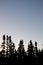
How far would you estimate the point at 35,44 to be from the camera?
305 feet

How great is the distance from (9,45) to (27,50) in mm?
13114

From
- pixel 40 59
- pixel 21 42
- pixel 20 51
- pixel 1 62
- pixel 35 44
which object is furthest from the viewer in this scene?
pixel 35 44

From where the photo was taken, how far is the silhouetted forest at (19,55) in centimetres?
6425

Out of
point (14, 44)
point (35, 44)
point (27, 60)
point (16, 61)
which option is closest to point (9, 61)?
point (16, 61)

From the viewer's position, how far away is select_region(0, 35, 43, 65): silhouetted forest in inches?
2530

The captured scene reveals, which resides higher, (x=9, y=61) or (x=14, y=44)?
(x=14, y=44)

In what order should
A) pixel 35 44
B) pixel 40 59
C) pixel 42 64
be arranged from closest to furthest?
pixel 42 64 < pixel 40 59 < pixel 35 44

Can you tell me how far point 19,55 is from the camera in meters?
73.6

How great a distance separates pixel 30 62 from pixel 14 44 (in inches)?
683

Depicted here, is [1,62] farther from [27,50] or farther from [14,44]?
[27,50]

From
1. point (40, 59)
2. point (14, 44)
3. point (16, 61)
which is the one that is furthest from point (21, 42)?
point (16, 61)

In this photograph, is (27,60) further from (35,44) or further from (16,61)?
(35,44)

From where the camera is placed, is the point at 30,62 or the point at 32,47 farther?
the point at 32,47

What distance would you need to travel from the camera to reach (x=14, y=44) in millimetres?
83375
